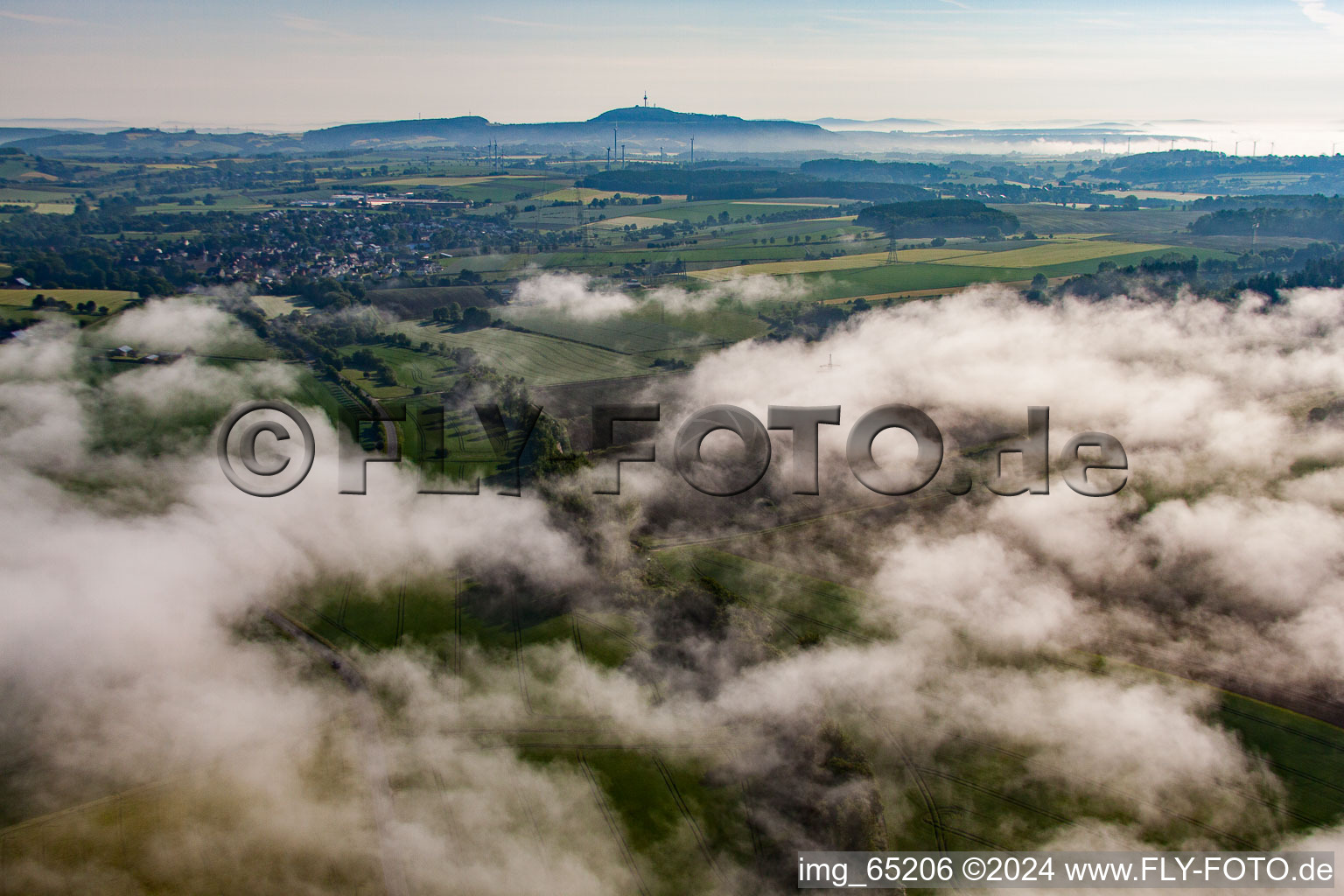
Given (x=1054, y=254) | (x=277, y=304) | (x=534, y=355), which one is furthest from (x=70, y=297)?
(x=1054, y=254)

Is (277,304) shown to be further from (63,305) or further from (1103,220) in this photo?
(1103,220)

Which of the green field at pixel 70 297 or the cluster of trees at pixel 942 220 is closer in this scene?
the green field at pixel 70 297

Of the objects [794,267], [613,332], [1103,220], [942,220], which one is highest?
[1103,220]

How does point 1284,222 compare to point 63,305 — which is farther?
point 1284,222

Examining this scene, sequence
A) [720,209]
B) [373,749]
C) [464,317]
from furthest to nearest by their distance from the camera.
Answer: [720,209] → [464,317] → [373,749]

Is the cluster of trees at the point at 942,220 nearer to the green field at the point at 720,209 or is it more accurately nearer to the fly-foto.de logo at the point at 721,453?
the green field at the point at 720,209

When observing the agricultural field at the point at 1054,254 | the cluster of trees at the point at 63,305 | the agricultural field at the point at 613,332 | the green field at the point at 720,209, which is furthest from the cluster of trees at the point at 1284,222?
the cluster of trees at the point at 63,305

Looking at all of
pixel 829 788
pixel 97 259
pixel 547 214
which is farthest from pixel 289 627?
pixel 547 214

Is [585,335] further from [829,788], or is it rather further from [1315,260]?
[1315,260]

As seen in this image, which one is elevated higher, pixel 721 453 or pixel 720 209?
pixel 720 209
